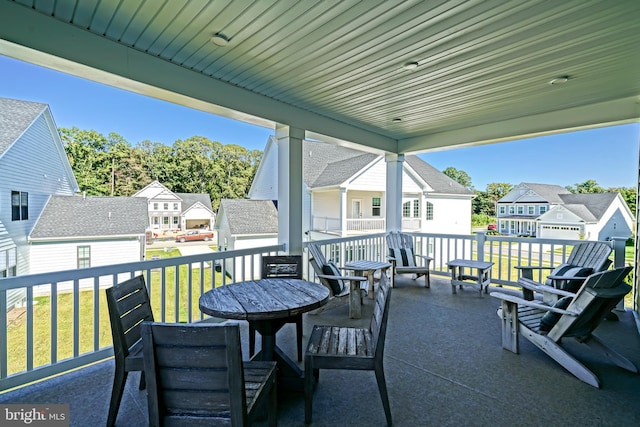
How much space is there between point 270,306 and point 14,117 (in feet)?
28.3

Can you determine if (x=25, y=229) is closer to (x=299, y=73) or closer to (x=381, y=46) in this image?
(x=299, y=73)

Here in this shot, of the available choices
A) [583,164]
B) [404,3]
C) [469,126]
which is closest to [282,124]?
[404,3]

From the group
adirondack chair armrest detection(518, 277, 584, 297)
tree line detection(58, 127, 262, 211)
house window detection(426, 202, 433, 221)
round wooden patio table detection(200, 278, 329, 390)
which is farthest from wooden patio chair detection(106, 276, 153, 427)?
house window detection(426, 202, 433, 221)

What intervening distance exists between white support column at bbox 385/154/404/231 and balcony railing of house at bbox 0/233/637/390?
1.50 ft

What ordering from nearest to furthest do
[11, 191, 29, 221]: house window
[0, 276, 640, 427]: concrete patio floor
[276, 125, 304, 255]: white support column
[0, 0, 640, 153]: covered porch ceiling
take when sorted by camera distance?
[0, 276, 640, 427]: concrete patio floor
[0, 0, 640, 153]: covered porch ceiling
[276, 125, 304, 255]: white support column
[11, 191, 29, 221]: house window

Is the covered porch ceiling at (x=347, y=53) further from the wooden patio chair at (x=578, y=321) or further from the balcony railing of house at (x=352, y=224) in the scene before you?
the balcony railing of house at (x=352, y=224)

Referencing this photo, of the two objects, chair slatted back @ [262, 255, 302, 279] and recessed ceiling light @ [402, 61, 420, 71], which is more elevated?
recessed ceiling light @ [402, 61, 420, 71]

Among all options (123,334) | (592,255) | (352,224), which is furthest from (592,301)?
(352,224)

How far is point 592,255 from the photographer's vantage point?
399cm

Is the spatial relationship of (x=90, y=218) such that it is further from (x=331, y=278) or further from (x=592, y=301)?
(x=592, y=301)

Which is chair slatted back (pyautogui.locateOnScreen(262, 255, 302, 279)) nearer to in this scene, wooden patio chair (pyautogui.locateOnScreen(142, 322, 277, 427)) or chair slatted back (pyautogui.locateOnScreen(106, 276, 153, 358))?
chair slatted back (pyautogui.locateOnScreen(106, 276, 153, 358))

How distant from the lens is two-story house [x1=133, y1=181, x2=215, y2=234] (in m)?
11.8

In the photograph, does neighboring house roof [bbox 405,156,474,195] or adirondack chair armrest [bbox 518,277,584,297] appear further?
neighboring house roof [bbox 405,156,474,195]

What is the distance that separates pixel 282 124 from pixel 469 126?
3592 millimetres
